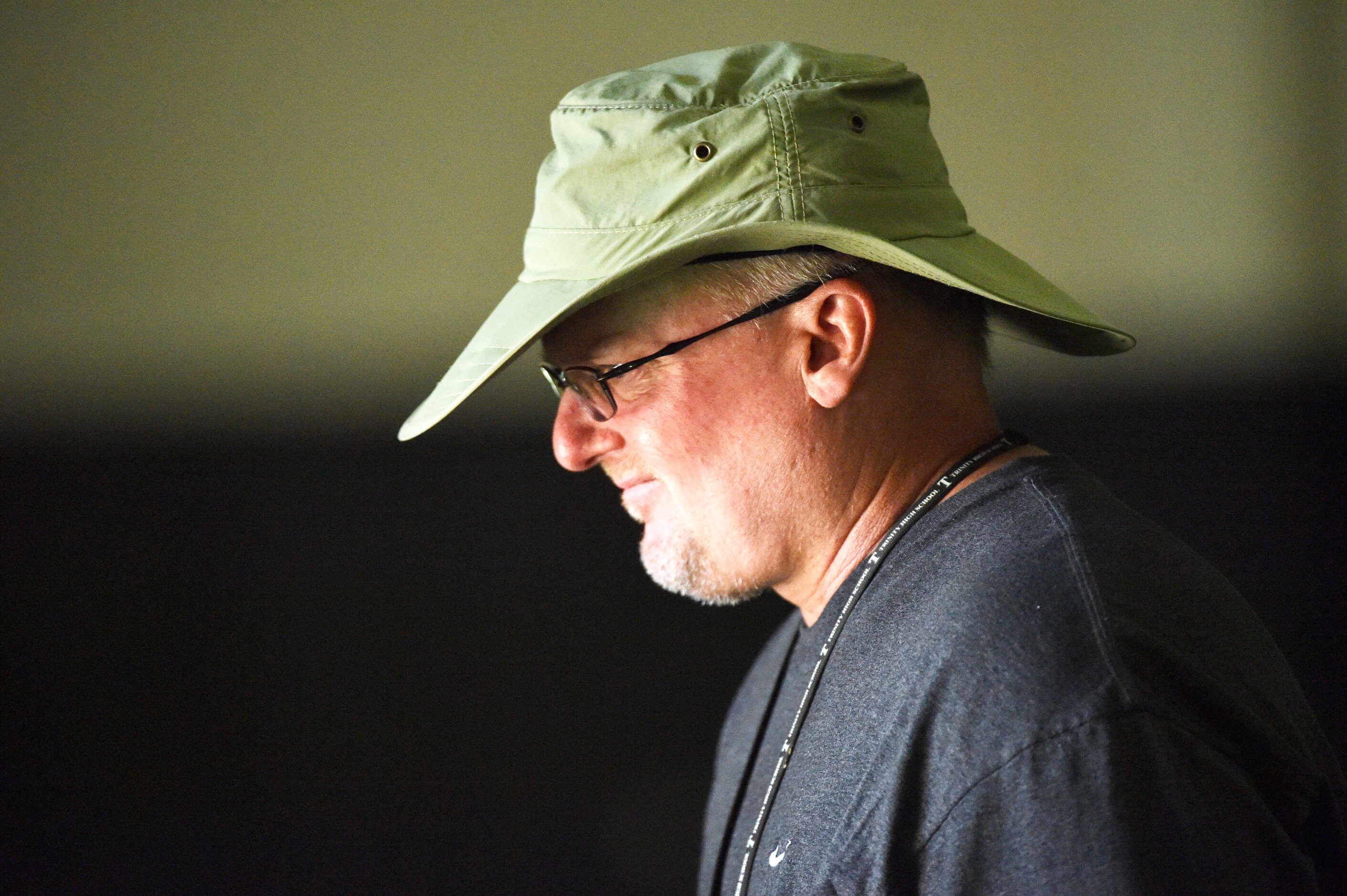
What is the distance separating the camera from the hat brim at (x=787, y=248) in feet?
3.43

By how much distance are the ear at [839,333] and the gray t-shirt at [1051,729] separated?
148mm

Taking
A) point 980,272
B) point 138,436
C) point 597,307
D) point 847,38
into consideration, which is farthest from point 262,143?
point 980,272

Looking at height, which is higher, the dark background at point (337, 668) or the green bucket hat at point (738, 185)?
the green bucket hat at point (738, 185)

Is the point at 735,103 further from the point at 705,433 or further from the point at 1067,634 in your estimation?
the point at 1067,634

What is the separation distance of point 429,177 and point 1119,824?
2597 millimetres

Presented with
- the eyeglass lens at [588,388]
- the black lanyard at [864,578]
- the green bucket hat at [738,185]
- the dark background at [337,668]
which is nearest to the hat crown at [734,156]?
the green bucket hat at [738,185]

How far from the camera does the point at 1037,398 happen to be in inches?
119

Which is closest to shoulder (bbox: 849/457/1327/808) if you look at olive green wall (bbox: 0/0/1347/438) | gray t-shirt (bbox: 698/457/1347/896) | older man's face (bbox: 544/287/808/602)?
gray t-shirt (bbox: 698/457/1347/896)

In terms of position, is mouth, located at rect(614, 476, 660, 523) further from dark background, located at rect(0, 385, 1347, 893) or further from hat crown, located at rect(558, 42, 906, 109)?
dark background, located at rect(0, 385, 1347, 893)

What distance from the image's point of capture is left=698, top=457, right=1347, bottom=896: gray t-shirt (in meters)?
0.81

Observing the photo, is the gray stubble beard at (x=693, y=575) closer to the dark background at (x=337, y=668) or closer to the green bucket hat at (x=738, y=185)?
the green bucket hat at (x=738, y=185)

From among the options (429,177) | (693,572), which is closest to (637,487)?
(693,572)

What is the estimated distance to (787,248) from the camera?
1.11m

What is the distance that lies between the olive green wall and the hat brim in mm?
1737
